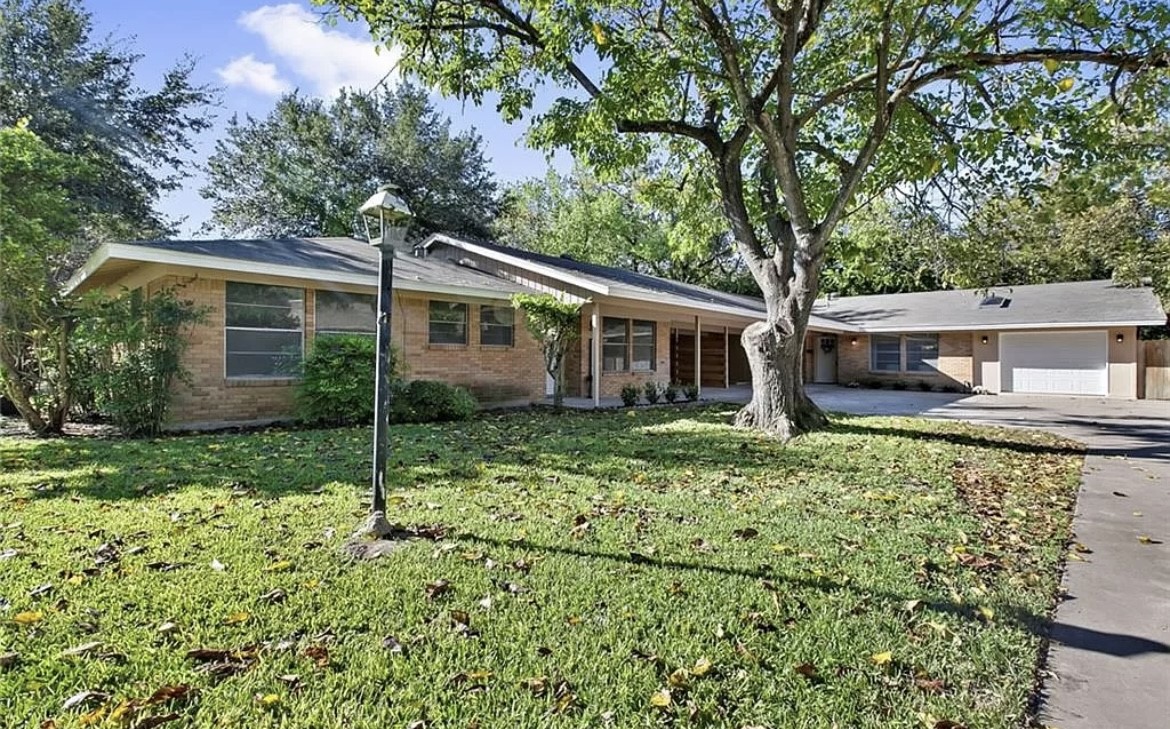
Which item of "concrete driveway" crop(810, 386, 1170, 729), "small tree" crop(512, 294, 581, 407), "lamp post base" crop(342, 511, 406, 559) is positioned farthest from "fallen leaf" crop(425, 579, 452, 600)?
"small tree" crop(512, 294, 581, 407)

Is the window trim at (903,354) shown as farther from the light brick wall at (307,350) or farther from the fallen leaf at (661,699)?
the fallen leaf at (661,699)

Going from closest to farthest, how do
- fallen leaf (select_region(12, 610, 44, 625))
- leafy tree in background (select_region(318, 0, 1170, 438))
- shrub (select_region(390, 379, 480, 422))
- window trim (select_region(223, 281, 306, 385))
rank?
fallen leaf (select_region(12, 610, 44, 625))
leafy tree in background (select_region(318, 0, 1170, 438))
window trim (select_region(223, 281, 306, 385))
shrub (select_region(390, 379, 480, 422))

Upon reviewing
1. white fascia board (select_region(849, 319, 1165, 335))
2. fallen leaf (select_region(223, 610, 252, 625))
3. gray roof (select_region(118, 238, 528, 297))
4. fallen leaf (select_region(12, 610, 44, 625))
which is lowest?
fallen leaf (select_region(223, 610, 252, 625))

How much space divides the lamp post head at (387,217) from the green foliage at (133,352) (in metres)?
6.40

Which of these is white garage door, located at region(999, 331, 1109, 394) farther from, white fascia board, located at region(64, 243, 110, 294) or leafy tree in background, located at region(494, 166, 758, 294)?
white fascia board, located at region(64, 243, 110, 294)

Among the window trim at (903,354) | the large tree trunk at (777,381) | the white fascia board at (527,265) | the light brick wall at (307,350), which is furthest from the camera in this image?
the window trim at (903,354)

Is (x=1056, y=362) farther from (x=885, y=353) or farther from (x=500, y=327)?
(x=500, y=327)

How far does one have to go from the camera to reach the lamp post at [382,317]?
4191 millimetres

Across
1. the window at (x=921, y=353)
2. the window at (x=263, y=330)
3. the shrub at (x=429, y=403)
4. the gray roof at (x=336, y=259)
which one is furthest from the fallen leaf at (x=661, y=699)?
the window at (x=921, y=353)

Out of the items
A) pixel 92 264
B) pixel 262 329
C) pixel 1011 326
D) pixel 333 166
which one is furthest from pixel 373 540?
pixel 333 166

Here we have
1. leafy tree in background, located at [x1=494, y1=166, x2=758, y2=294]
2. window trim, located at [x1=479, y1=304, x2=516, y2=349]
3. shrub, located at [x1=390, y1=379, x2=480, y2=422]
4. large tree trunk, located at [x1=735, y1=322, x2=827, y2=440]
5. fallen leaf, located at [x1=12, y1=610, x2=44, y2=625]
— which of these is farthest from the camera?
leafy tree in background, located at [x1=494, y1=166, x2=758, y2=294]

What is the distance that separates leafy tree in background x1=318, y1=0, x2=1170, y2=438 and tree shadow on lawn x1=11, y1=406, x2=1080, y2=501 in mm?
1959

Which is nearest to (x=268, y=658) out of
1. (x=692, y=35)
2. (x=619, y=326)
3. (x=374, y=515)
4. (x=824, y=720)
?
(x=374, y=515)

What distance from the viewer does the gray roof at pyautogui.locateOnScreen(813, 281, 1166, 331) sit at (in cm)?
1831
